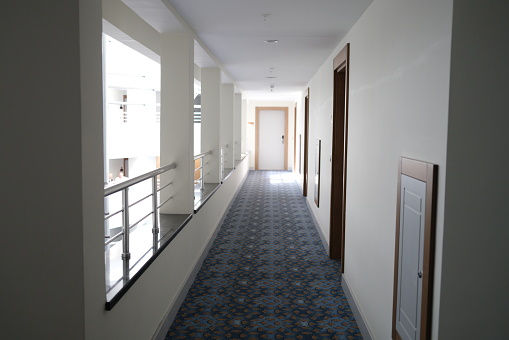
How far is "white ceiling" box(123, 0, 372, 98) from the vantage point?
2.67 m

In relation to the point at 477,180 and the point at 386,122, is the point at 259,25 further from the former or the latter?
the point at 477,180

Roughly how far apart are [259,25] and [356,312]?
2.14 metres

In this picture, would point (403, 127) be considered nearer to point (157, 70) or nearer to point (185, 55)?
point (185, 55)

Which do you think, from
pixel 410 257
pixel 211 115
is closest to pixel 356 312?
pixel 410 257

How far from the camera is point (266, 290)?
3.40 meters

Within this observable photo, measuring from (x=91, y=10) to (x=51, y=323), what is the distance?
1.07m

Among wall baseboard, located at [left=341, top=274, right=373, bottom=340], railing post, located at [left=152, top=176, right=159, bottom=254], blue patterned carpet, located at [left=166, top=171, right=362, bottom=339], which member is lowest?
blue patterned carpet, located at [left=166, top=171, right=362, bottom=339]

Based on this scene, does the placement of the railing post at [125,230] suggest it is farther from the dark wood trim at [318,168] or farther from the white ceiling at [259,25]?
the dark wood trim at [318,168]

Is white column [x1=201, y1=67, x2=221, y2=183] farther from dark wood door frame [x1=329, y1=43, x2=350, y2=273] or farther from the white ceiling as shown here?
dark wood door frame [x1=329, y1=43, x2=350, y2=273]

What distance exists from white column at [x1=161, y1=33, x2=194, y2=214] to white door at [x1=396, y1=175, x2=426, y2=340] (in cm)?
195

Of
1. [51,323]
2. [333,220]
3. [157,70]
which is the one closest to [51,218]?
[51,323]

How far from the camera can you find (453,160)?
1.38m

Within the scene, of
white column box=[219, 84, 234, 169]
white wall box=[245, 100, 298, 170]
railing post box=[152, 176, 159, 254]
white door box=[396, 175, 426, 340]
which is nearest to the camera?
white door box=[396, 175, 426, 340]

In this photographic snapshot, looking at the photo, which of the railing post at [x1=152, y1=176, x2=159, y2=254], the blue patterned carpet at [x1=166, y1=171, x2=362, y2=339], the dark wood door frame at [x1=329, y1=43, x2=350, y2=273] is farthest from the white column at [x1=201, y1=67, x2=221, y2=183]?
the railing post at [x1=152, y1=176, x2=159, y2=254]
